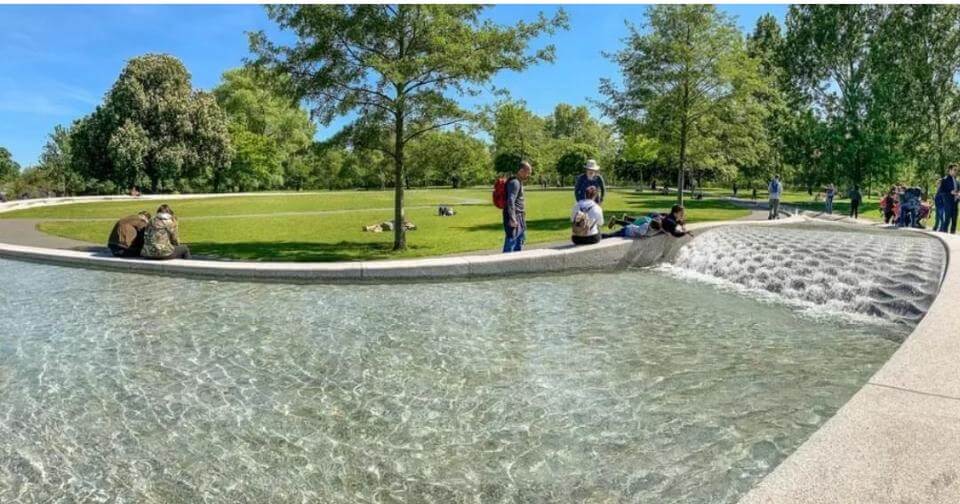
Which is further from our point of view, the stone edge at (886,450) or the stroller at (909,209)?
the stroller at (909,209)

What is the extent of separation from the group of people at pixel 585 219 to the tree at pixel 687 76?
12.8 metres

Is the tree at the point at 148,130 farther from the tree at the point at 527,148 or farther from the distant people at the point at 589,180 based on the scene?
the distant people at the point at 589,180

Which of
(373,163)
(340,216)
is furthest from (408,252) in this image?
(340,216)

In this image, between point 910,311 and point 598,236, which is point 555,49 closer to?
point 598,236

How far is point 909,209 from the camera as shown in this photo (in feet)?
66.9

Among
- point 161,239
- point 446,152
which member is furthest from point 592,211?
point 161,239

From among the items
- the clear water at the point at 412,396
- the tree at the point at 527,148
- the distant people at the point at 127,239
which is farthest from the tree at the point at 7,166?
the clear water at the point at 412,396

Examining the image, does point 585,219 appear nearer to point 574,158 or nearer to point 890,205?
point 890,205

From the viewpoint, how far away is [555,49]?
47.4ft

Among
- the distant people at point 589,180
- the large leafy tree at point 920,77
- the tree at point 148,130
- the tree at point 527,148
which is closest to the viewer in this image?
the distant people at point 589,180

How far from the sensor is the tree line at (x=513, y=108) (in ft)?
47.0

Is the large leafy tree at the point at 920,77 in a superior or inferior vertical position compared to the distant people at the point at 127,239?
superior

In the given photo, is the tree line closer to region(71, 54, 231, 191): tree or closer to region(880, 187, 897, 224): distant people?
region(71, 54, 231, 191): tree

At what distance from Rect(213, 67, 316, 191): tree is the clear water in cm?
6886
